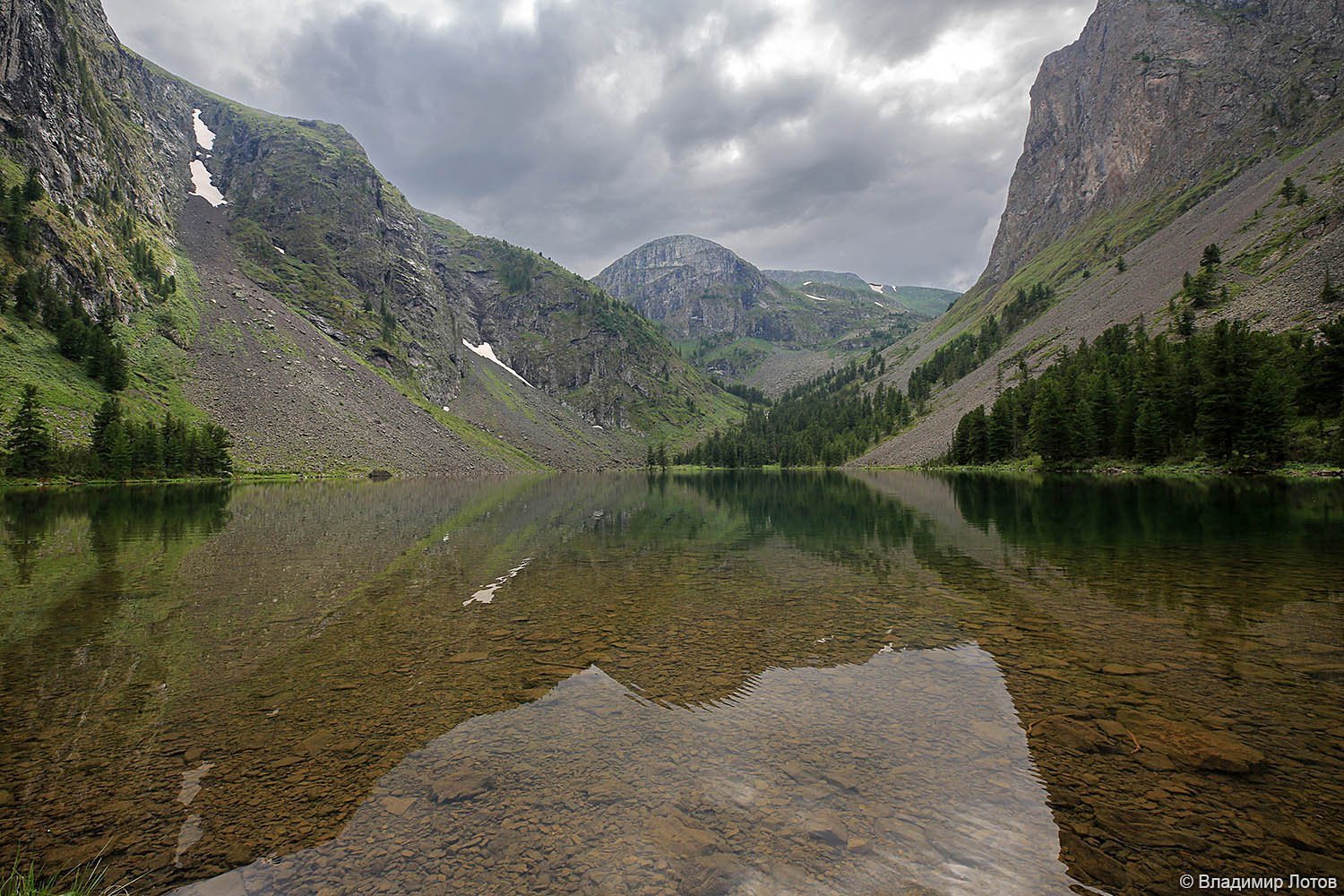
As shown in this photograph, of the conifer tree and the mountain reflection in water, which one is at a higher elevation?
the conifer tree

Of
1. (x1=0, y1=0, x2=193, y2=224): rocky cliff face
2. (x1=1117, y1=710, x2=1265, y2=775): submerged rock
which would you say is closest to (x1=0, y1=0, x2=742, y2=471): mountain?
(x1=0, y1=0, x2=193, y2=224): rocky cliff face

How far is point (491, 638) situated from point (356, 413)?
14541cm

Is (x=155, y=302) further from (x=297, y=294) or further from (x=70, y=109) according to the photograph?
(x=297, y=294)

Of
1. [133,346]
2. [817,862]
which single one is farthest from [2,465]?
[817,862]

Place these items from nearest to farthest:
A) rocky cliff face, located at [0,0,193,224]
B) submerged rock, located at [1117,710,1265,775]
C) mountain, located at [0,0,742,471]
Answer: submerged rock, located at [1117,710,1265,775]
mountain, located at [0,0,742,471]
rocky cliff face, located at [0,0,193,224]

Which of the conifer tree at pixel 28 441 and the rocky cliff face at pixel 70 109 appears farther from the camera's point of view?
the rocky cliff face at pixel 70 109

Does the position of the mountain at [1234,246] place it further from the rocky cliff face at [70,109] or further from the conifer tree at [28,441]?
the rocky cliff face at [70,109]

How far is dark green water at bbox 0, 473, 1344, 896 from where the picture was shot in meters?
6.18

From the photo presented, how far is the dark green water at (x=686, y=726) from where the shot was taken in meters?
6.18

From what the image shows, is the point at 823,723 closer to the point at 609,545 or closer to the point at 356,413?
the point at 609,545

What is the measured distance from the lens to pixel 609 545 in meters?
31.1

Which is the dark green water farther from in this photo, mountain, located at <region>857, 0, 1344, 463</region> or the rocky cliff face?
the rocky cliff face

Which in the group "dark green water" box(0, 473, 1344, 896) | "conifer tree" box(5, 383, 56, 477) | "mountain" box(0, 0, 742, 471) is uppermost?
"mountain" box(0, 0, 742, 471)

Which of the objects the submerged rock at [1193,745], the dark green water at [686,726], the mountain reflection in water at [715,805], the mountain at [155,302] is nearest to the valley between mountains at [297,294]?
the mountain at [155,302]
